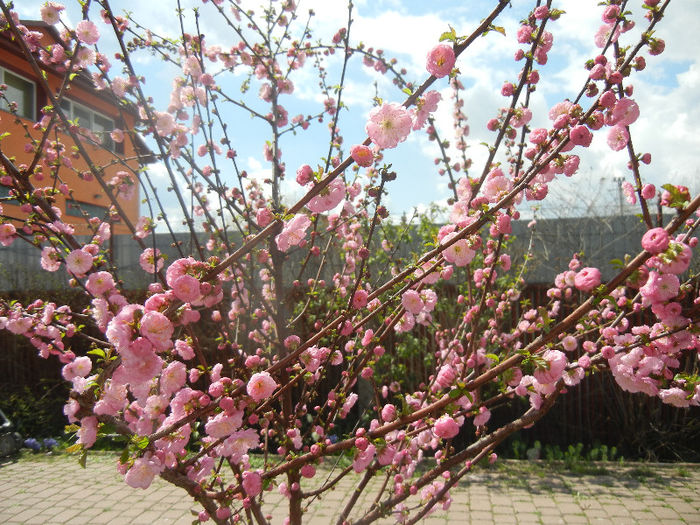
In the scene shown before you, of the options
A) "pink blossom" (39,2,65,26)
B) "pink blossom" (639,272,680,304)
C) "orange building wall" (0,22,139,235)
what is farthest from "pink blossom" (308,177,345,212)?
"orange building wall" (0,22,139,235)

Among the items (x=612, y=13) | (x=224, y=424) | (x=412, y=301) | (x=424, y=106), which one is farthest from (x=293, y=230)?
(x=612, y=13)

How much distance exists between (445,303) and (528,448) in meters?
2.17

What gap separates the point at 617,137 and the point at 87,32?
244cm

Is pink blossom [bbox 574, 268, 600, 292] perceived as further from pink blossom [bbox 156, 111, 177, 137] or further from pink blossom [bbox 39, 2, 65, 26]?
pink blossom [bbox 39, 2, 65, 26]

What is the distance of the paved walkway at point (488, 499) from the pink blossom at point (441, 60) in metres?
4.26

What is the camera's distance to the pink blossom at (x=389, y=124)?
4.83 feet

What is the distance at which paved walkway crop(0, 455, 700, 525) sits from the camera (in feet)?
15.6

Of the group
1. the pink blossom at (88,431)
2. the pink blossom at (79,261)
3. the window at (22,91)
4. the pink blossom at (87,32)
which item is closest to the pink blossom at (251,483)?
the pink blossom at (88,431)

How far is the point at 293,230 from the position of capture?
182 centimetres

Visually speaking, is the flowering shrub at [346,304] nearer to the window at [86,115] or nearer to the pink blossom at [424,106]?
the pink blossom at [424,106]

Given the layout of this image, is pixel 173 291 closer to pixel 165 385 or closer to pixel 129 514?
pixel 165 385

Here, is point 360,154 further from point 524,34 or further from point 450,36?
point 524,34

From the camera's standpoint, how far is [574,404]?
271 inches

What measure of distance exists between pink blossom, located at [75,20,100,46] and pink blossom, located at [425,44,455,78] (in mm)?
1844
